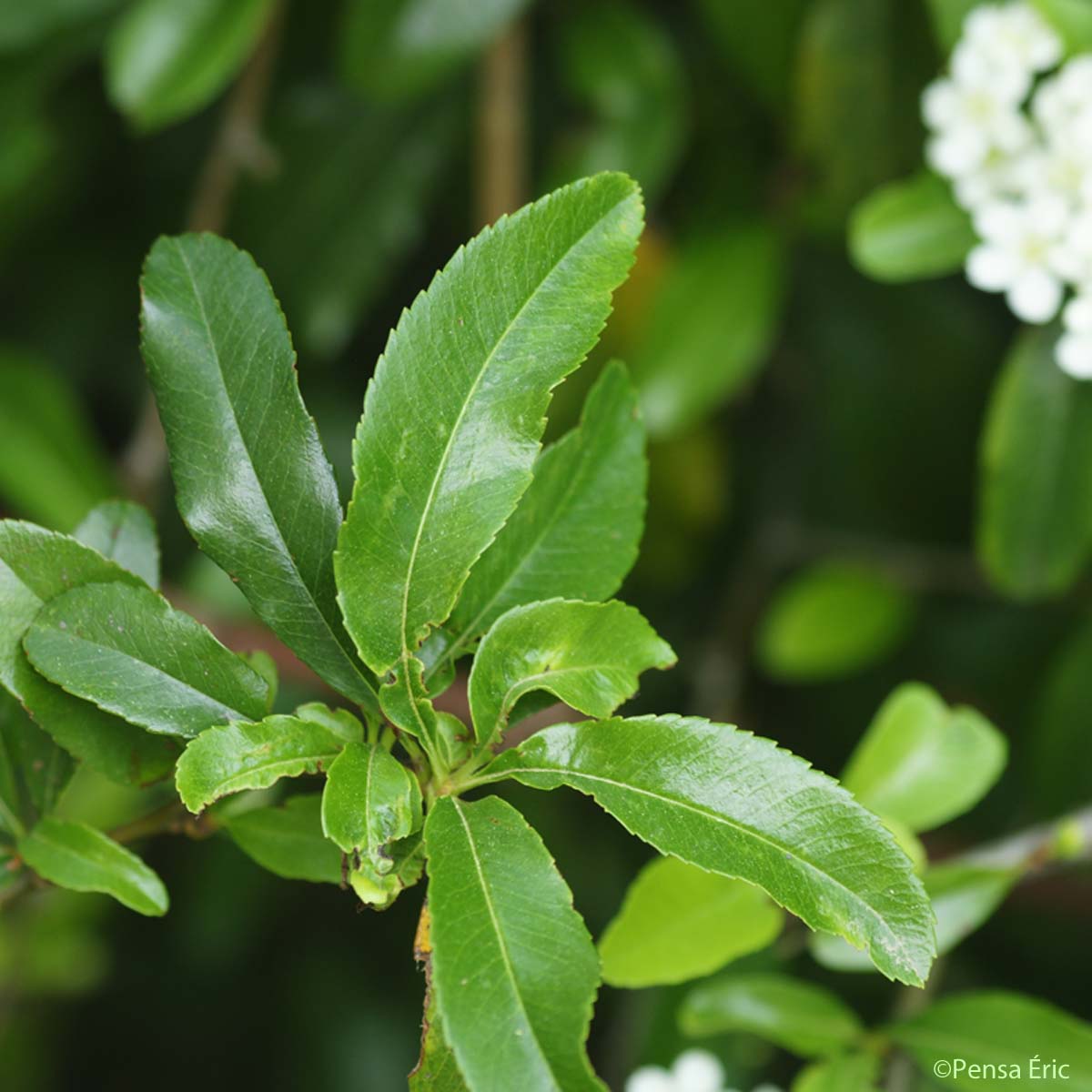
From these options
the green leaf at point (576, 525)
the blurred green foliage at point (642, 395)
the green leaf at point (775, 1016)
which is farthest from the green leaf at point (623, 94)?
the green leaf at point (775, 1016)

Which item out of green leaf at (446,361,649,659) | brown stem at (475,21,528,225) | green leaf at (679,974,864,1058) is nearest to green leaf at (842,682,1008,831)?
green leaf at (679,974,864,1058)

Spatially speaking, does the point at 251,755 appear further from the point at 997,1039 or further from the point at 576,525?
the point at 997,1039

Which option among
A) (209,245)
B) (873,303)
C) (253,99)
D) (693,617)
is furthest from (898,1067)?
(253,99)

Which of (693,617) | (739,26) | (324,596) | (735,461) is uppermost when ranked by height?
(739,26)

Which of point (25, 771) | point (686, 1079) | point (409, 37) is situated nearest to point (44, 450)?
point (409, 37)

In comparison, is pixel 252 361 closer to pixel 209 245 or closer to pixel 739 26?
pixel 209 245
